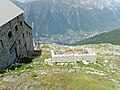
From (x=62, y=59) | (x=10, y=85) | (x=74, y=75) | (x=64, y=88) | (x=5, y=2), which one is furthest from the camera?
(x=5, y=2)

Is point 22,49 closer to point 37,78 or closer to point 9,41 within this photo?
point 9,41

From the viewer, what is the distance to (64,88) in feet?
80.5

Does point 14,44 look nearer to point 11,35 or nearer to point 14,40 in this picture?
point 14,40

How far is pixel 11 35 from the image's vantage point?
149 ft

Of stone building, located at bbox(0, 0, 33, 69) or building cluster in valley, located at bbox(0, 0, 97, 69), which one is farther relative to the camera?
building cluster in valley, located at bbox(0, 0, 97, 69)

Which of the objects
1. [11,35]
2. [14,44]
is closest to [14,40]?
[14,44]

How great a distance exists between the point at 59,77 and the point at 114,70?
631 inches

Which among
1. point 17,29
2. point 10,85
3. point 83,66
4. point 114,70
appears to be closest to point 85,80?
point 10,85

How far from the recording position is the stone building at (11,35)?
4050 cm

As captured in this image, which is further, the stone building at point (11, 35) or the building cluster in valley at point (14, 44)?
the building cluster in valley at point (14, 44)

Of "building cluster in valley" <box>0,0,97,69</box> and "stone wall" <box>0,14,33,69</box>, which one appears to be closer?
"stone wall" <box>0,14,33,69</box>

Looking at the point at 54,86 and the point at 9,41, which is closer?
the point at 54,86

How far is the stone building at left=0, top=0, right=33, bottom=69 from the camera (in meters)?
40.5

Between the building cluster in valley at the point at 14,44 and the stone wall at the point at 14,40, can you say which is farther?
the building cluster in valley at the point at 14,44
